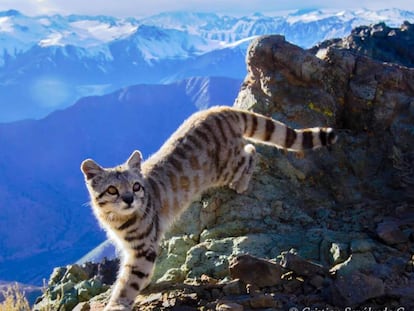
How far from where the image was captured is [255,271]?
185 inches

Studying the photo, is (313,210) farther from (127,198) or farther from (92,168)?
(92,168)

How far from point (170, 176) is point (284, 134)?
158 centimetres

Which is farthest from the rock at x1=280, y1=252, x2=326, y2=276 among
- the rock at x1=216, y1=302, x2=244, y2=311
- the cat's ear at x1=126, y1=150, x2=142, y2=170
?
the cat's ear at x1=126, y1=150, x2=142, y2=170

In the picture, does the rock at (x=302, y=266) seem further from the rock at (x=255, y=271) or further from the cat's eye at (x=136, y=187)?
the cat's eye at (x=136, y=187)

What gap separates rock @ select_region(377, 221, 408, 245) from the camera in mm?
5211

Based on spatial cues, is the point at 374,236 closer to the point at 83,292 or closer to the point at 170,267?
the point at 170,267

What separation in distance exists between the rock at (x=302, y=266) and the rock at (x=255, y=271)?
0.34 feet

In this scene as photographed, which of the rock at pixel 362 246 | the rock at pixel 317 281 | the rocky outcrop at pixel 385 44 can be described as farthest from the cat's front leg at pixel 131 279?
the rocky outcrop at pixel 385 44

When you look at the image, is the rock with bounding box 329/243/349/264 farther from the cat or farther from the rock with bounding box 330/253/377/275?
the cat

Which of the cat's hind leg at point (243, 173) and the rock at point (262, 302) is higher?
the cat's hind leg at point (243, 173)

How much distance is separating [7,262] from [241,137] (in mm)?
84654

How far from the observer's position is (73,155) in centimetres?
11444

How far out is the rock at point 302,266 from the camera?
15.3 ft

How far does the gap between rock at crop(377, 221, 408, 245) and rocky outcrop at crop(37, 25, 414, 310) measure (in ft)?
0.03
